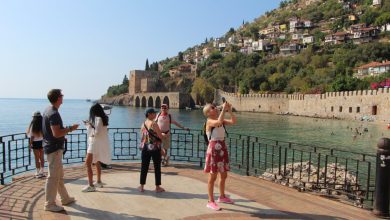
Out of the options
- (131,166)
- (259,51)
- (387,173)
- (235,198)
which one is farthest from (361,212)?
(259,51)

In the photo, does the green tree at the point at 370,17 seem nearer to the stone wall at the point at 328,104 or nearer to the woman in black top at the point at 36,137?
the stone wall at the point at 328,104

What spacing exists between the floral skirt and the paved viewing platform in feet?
2.33

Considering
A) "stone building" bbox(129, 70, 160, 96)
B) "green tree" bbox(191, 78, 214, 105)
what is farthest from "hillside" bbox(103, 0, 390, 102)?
"stone building" bbox(129, 70, 160, 96)

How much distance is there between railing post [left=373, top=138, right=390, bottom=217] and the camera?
5852 millimetres

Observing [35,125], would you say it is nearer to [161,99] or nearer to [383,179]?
[383,179]

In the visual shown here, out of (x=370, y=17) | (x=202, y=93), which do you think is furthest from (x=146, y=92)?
(x=370, y=17)

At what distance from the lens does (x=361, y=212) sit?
20.7 ft

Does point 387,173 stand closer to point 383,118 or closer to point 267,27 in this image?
point 383,118

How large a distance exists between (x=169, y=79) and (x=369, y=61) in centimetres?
7854

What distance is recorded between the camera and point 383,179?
5.93 metres

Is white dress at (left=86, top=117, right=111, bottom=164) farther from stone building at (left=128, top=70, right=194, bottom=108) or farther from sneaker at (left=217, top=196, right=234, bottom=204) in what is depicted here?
stone building at (left=128, top=70, right=194, bottom=108)

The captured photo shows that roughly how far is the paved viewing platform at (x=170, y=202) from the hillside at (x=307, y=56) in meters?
Result: 63.0

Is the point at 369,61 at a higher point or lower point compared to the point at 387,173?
higher

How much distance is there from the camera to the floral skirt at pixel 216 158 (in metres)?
6.04
